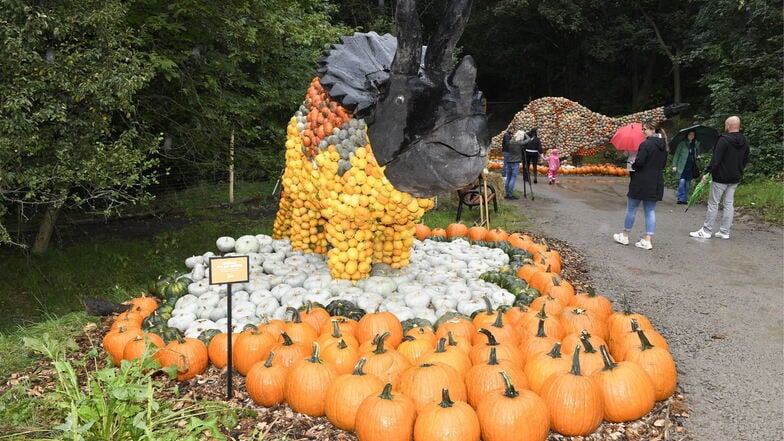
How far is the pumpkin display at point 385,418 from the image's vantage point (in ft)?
9.14

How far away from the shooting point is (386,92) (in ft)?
A: 13.6

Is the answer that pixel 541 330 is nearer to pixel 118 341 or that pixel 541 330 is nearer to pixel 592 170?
pixel 118 341

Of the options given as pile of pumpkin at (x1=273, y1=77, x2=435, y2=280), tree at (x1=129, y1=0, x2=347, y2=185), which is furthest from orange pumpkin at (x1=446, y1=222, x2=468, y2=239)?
tree at (x1=129, y1=0, x2=347, y2=185)

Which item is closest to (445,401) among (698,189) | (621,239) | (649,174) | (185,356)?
(185,356)

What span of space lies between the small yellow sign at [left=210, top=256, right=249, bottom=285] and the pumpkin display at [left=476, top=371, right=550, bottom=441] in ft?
5.22

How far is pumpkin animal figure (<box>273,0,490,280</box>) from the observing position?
12.9 feet

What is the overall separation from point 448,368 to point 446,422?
0.45m

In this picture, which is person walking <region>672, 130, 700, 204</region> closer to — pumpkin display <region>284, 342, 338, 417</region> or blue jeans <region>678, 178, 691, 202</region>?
blue jeans <region>678, 178, 691, 202</region>

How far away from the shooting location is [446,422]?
2.71 meters

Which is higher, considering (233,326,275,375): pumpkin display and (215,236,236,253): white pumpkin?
(215,236,236,253): white pumpkin

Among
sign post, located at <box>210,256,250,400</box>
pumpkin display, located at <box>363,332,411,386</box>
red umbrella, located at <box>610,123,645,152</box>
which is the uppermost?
red umbrella, located at <box>610,123,645,152</box>

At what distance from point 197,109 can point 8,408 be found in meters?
5.37

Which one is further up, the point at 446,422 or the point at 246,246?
the point at 246,246

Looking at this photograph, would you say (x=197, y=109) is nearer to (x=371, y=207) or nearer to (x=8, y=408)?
(x=371, y=207)
